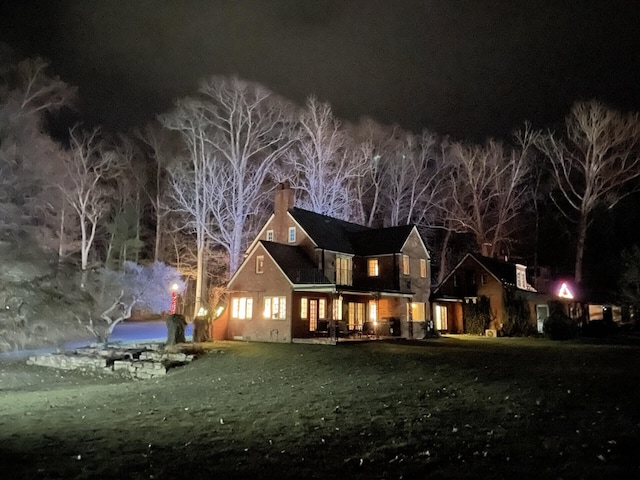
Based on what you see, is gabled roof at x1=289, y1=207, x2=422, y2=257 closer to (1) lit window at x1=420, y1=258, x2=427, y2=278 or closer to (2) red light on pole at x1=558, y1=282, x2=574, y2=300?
(1) lit window at x1=420, y1=258, x2=427, y2=278

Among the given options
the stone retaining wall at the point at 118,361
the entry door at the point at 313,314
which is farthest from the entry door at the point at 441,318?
the stone retaining wall at the point at 118,361

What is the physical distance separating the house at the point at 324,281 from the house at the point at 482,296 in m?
4.95

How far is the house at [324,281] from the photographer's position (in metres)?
28.2

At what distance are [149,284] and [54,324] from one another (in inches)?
357

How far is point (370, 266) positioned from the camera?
1351 inches

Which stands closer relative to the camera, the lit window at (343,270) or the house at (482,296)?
the lit window at (343,270)

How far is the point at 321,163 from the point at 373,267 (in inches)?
363

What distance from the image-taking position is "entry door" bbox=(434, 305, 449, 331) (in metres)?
39.6

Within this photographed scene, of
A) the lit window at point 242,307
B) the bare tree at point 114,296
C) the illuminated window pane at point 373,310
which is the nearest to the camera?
the bare tree at point 114,296

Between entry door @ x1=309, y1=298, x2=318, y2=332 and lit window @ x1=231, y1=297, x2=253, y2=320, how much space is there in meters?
3.27

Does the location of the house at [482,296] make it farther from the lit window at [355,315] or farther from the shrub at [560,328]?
the lit window at [355,315]

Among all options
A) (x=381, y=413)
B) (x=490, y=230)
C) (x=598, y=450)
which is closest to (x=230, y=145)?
(x=490, y=230)

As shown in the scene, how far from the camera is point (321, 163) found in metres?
38.8

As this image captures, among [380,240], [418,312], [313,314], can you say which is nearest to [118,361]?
[313,314]
